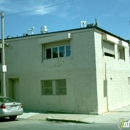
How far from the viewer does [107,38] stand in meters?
16.7

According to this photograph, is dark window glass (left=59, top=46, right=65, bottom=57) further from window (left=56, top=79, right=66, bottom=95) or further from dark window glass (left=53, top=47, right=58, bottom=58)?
window (left=56, top=79, right=66, bottom=95)

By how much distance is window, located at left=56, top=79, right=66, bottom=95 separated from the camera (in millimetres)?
16867

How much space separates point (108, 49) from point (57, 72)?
13.3 ft

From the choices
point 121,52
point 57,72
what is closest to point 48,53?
point 57,72

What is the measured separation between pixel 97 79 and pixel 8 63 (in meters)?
7.78

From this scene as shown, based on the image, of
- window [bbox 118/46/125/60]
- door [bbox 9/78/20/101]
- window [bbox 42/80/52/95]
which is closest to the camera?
window [bbox 42/80/52/95]

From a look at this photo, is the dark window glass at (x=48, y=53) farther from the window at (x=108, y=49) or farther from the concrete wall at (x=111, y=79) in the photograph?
the window at (x=108, y=49)

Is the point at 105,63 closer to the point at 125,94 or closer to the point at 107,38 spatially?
the point at 107,38

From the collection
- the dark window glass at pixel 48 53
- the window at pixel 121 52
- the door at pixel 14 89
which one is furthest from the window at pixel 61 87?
the window at pixel 121 52

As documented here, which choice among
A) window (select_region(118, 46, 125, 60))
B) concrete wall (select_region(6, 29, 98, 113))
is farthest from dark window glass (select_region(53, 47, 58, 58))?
window (select_region(118, 46, 125, 60))

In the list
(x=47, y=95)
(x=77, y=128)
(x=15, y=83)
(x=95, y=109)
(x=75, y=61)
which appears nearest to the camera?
(x=77, y=128)

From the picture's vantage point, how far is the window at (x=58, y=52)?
1697 centimetres

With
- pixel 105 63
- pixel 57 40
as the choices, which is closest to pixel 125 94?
pixel 105 63

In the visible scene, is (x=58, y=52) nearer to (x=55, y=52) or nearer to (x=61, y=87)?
(x=55, y=52)
